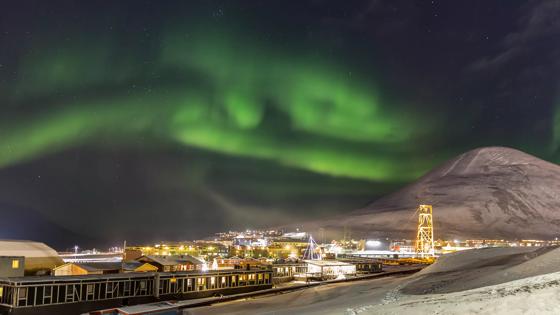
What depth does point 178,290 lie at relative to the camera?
207 ft

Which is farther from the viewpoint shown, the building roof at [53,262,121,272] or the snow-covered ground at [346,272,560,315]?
the building roof at [53,262,121,272]

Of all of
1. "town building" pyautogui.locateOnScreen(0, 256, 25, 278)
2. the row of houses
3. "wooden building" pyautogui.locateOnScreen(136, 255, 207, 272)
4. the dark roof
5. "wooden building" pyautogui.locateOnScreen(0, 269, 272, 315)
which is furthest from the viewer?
"wooden building" pyautogui.locateOnScreen(136, 255, 207, 272)

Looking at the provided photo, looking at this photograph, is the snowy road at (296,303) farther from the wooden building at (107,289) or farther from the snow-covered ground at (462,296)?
the wooden building at (107,289)

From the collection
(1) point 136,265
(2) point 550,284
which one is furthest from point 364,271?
(2) point 550,284

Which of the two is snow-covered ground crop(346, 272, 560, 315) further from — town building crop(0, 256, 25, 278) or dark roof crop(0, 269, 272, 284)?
town building crop(0, 256, 25, 278)

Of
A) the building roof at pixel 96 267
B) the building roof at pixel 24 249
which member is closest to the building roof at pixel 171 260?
the building roof at pixel 96 267

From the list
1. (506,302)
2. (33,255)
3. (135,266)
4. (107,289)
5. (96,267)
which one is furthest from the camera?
(135,266)

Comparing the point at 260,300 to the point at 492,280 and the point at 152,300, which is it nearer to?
the point at 152,300

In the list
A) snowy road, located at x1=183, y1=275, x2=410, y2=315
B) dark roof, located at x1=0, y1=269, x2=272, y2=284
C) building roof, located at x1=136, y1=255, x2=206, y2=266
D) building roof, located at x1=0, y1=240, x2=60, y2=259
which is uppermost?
building roof, located at x1=0, y1=240, x2=60, y2=259

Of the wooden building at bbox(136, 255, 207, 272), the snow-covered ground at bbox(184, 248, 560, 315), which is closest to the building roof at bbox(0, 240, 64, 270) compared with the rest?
the wooden building at bbox(136, 255, 207, 272)

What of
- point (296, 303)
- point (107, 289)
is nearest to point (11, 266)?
point (107, 289)

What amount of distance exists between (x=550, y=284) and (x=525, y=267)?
21.7 metres

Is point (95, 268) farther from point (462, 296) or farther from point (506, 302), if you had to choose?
point (506, 302)

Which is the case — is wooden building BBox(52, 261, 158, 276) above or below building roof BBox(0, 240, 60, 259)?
below
